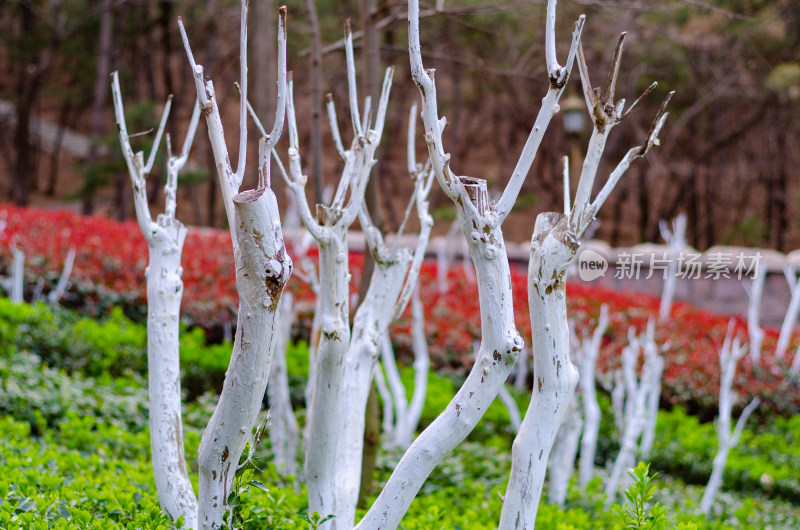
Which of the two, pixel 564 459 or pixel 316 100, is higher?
pixel 316 100

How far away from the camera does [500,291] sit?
1673 mm

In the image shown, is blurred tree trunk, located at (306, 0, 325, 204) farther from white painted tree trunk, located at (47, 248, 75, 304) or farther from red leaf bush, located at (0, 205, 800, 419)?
white painted tree trunk, located at (47, 248, 75, 304)

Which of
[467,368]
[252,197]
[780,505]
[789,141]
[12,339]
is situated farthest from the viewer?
[789,141]

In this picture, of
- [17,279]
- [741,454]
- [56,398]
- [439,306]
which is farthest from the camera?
[439,306]

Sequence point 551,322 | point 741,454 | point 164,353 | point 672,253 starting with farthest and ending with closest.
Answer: point 672,253 → point 741,454 → point 164,353 → point 551,322

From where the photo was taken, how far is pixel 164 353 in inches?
88.0

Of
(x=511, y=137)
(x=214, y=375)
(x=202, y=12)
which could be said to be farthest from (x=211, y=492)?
(x=511, y=137)

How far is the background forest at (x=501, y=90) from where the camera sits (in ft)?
34.7

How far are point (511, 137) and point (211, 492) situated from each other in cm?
1796

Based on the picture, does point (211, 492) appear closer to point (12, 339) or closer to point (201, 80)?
point (201, 80)

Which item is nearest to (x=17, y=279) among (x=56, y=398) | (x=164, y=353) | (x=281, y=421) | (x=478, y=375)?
(x=56, y=398)

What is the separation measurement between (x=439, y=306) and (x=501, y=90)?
390 inches

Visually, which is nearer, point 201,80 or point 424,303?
point 201,80

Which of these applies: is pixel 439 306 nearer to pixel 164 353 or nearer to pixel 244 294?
pixel 164 353
